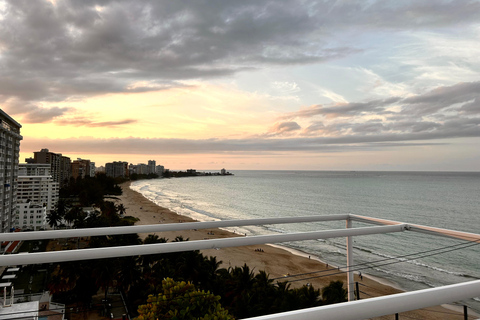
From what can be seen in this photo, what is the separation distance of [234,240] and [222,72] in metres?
23.0

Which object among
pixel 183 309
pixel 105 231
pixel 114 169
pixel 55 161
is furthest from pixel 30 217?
pixel 114 169

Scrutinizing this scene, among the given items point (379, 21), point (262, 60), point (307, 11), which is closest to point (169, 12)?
point (307, 11)

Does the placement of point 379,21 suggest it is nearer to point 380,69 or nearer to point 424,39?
point 380,69

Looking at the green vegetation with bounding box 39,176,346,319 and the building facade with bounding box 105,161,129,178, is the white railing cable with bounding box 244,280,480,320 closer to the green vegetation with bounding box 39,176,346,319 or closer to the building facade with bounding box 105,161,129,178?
the green vegetation with bounding box 39,176,346,319

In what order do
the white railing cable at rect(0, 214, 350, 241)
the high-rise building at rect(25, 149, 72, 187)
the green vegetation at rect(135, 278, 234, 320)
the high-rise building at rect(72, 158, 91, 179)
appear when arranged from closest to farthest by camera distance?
the white railing cable at rect(0, 214, 350, 241), the green vegetation at rect(135, 278, 234, 320), the high-rise building at rect(25, 149, 72, 187), the high-rise building at rect(72, 158, 91, 179)

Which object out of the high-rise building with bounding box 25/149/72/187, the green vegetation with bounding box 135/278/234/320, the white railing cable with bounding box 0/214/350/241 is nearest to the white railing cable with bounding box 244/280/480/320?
the white railing cable with bounding box 0/214/350/241

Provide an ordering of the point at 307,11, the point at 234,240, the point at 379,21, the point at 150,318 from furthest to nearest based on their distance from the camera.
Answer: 1. the point at 379,21
2. the point at 307,11
3. the point at 150,318
4. the point at 234,240

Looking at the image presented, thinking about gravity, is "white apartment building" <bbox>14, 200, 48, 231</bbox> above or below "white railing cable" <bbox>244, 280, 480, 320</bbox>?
below

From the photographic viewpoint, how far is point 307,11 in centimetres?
1345

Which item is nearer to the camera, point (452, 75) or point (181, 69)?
point (181, 69)

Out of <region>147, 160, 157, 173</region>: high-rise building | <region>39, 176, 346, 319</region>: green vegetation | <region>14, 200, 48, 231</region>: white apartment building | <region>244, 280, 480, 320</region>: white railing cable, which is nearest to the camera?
<region>244, 280, 480, 320</region>: white railing cable

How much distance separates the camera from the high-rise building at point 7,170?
98.1ft

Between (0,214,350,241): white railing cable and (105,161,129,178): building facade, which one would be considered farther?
(105,161,129,178): building facade

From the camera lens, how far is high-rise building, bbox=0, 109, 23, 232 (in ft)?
98.1
